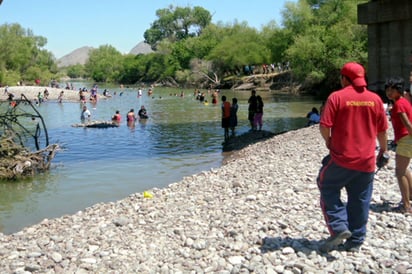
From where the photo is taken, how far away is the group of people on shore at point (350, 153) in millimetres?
5219

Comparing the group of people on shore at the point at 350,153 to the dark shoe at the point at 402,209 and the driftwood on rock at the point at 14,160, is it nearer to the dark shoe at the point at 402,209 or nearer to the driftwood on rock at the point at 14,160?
the dark shoe at the point at 402,209

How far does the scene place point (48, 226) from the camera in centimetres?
871

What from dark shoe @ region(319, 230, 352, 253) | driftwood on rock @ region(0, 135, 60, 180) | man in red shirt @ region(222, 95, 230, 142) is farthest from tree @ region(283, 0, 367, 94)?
dark shoe @ region(319, 230, 352, 253)

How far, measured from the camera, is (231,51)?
303 feet

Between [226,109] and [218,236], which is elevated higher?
[226,109]

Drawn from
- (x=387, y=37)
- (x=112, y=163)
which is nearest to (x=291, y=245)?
(x=112, y=163)

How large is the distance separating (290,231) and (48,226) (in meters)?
4.59

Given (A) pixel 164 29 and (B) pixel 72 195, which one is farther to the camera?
(A) pixel 164 29

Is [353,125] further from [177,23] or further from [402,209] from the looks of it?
[177,23]

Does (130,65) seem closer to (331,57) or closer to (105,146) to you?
(331,57)

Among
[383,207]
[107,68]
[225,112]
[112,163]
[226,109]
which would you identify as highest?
[107,68]

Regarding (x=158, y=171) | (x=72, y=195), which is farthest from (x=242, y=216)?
(x=158, y=171)

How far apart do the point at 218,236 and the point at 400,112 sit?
9.43 ft

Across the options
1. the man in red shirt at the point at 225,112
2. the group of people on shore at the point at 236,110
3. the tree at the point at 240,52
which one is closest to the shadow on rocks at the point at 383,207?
the group of people on shore at the point at 236,110
